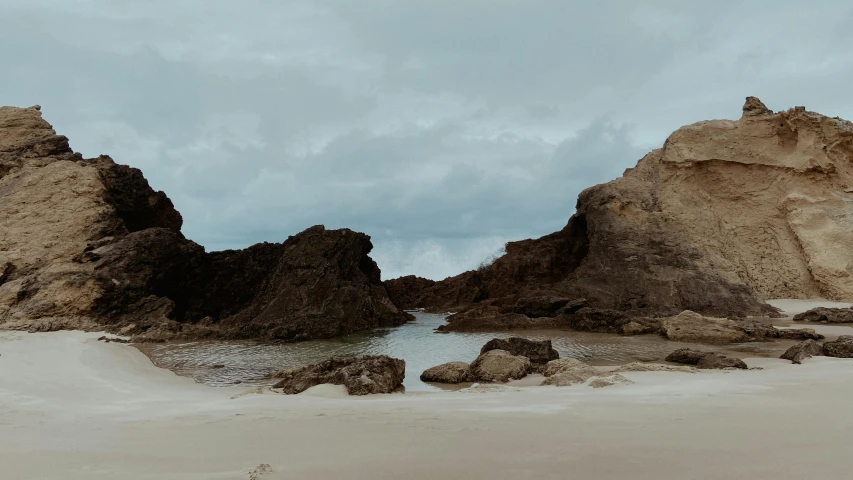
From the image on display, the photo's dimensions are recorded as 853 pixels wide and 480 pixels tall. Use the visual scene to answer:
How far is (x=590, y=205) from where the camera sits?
1049 inches

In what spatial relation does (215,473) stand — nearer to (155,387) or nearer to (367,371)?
(367,371)

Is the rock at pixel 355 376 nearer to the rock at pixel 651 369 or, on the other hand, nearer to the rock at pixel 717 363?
the rock at pixel 651 369

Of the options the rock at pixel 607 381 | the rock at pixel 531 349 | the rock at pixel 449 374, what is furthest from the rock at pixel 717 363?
the rock at pixel 449 374

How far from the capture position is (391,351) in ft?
45.6

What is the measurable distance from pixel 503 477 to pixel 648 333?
1536 centimetres

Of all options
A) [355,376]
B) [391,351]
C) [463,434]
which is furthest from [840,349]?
[391,351]

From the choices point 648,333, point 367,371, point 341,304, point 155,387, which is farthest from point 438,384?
point 341,304

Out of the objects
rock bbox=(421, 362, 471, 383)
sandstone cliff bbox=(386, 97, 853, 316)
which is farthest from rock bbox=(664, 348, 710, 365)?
sandstone cliff bbox=(386, 97, 853, 316)

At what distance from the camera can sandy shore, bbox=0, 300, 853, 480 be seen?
281cm

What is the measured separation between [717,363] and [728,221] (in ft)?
61.1

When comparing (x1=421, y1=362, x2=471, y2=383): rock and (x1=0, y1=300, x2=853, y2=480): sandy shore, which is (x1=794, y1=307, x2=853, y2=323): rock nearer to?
(x1=0, y1=300, x2=853, y2=480): sandy shore

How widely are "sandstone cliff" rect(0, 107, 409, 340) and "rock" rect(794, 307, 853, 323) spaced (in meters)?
16.3

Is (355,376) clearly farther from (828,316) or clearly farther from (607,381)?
(828,316)

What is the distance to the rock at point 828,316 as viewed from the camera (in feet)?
54.2
